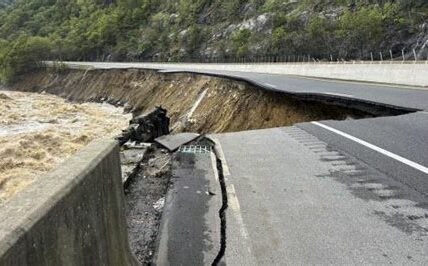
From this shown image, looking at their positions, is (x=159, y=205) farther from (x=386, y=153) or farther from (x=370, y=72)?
(x=370, y=72)

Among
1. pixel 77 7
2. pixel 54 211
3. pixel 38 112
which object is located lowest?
pixel 38 112

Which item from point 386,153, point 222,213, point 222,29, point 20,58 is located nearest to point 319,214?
point 222,213

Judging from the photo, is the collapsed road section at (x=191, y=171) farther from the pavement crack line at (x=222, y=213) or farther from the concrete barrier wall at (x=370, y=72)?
the concrete barrier wall at (x=370, y=72)

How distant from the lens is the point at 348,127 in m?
11.1

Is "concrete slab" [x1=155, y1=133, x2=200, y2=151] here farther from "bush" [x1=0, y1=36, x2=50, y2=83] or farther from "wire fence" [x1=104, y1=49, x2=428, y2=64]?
"bush" [x1=0, y1=36, x2=50, y2=83]

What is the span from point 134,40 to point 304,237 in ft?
392

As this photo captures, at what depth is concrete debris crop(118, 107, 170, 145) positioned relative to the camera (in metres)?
10.6

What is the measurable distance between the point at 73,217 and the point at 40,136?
26030 mm

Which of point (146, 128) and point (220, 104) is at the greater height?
point (146, 128)

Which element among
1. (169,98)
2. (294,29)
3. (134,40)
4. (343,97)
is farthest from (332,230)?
(134,40)

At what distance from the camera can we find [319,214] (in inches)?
225

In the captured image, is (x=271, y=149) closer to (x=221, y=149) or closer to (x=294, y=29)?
(x=221, y=149)

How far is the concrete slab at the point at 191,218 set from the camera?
16.1 feet

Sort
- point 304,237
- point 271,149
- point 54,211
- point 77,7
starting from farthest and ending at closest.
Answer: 1. point 77,7
2. point 271,149
3. point 304,237
4. point 54,211
